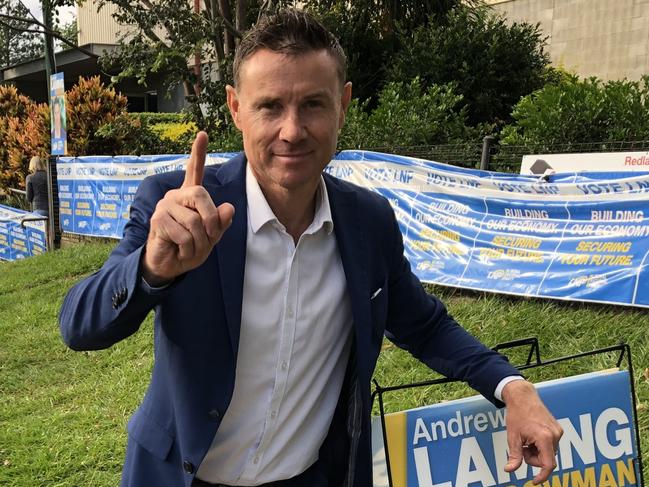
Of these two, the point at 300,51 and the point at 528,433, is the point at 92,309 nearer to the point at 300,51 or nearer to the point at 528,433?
the point at 300,51

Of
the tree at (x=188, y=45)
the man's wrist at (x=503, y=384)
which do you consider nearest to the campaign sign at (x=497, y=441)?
the man's wrist at (x=503, y=384)

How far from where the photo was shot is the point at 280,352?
154 cm

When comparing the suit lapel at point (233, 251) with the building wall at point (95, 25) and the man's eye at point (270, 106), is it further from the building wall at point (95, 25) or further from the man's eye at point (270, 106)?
the building wall at point (95, 25)

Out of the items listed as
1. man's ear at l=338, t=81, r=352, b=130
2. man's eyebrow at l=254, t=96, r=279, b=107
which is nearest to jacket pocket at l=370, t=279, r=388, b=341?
man's ear at l=338, t=81, r=352, b=130

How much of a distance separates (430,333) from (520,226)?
13.5 ft

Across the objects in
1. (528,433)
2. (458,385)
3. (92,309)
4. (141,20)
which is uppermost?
(141,20)

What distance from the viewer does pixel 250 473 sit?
5.21 ft

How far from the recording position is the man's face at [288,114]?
4.90ft

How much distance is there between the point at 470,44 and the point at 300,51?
1052cm

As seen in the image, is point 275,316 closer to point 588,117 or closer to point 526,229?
point 526,229

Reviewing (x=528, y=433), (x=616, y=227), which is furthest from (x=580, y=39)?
(x=528, y=433)

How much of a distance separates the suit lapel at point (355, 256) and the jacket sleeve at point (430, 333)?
0.15 metres

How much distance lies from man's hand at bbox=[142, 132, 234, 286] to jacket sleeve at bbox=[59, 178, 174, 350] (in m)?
0.03

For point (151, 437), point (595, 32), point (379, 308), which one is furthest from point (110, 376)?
point (595, 32)
